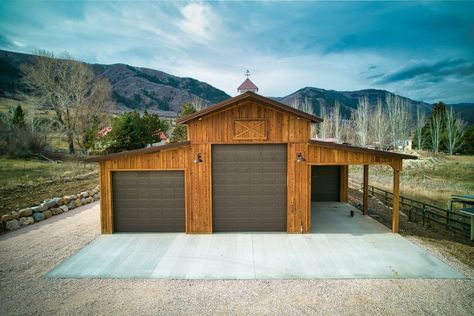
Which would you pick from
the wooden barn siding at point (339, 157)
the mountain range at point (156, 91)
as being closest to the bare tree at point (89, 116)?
the wooden barn siding at point (339, 157)

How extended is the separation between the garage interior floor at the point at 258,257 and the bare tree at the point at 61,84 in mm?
30887

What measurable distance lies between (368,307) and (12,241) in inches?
440

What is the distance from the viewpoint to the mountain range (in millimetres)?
119575

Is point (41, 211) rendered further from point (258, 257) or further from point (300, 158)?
point (300, 158)

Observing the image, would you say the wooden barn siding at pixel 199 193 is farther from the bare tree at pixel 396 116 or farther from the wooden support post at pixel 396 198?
the bare tree at pixel 396 116

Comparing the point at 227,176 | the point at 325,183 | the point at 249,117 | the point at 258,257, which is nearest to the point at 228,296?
the point at 258,257

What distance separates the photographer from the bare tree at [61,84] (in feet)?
112

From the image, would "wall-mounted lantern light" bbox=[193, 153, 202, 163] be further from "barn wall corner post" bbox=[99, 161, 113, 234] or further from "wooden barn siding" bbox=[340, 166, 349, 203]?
"wooden barn siding" bbox=[340, 166, 349, 203]

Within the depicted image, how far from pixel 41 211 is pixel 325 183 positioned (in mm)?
14229

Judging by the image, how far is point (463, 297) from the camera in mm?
6012

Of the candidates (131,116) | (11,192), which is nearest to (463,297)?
(11,192)

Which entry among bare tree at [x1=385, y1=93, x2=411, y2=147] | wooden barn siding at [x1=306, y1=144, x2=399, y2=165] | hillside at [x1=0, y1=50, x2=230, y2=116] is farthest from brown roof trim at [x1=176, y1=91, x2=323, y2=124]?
hillside at [x1=0, y1=50, x2=230, y2=116]

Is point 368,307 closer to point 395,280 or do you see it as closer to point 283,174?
point 395,280

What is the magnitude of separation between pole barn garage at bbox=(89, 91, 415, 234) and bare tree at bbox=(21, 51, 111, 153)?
29.9 metres
